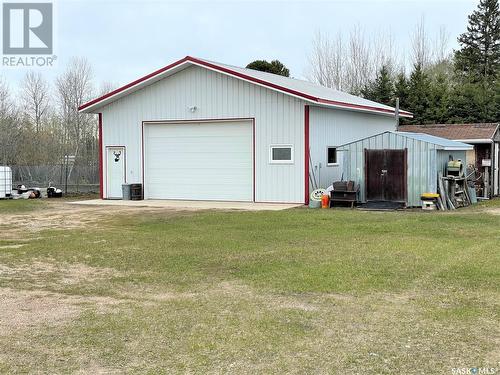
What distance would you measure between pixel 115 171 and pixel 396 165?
1007cm

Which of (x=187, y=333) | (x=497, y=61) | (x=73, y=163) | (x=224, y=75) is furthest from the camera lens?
(x=497, y=61)

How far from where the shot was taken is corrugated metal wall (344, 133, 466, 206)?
16.9 meters

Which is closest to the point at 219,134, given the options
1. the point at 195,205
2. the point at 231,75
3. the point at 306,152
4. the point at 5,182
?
the point at 231,75

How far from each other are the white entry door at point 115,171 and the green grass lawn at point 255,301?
394 inches

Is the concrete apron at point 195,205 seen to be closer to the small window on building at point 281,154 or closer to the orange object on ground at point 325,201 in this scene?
the orange object on ground at point 325,201

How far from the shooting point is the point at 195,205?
19000 millimetres

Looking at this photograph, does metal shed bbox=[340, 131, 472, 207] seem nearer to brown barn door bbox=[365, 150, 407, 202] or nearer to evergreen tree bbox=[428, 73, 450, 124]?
brown barn door bbox=[365, 150, 407, 202]

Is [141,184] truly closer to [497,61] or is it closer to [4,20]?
[4,20]

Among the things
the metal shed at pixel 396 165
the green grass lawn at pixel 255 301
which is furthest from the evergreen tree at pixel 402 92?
the green grass lawn at pixel 255 301

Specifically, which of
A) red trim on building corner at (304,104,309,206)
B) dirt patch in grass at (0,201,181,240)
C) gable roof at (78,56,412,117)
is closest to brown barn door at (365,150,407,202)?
red trim on building corner at (304,104,309,206)

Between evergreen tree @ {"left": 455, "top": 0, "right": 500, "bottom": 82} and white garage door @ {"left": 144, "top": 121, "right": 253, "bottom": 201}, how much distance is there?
2654 centimetres

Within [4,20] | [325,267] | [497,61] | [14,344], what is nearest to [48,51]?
[4,20]

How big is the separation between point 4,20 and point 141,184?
24.6ft

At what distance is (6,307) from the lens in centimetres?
664
